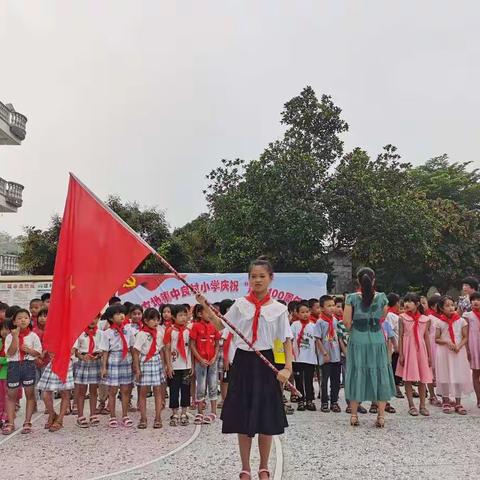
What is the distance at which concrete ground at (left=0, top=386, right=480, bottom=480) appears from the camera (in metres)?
4.13

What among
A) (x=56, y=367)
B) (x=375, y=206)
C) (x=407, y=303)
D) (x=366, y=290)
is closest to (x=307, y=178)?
(x=375, y=206)

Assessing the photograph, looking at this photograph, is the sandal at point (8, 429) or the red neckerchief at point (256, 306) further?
the sandal at point (8, 429)

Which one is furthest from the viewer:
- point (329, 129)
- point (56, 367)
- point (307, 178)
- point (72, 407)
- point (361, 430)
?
point (329, 129)

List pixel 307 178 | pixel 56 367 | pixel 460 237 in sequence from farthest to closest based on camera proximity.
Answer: pixel 460 237 < pixel 307 178 < pixel 56 367

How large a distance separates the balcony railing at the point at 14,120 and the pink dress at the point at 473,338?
1863 centimetres

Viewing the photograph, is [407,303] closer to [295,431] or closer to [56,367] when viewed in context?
[295,431]

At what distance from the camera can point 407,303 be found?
6.76 meters

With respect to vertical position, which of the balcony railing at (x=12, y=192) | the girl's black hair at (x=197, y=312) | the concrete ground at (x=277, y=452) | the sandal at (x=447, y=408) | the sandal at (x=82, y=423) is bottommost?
the concrete ground at (x=277, y=452)

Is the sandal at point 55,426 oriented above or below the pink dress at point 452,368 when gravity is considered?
below

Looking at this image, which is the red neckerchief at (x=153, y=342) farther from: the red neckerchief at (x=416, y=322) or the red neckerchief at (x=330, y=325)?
the red neckerchief at (x=416, y=322)

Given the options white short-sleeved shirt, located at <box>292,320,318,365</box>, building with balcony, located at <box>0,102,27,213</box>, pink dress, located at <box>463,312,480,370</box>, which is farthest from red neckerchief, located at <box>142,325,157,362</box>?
building with balcony, located at <box>0,102,27,213</box>

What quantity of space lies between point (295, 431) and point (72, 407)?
132 inches

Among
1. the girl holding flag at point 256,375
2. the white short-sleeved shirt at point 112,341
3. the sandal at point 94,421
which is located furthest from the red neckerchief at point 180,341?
the girl holding flag at point 256,375

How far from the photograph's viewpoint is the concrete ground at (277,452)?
13.5ft
